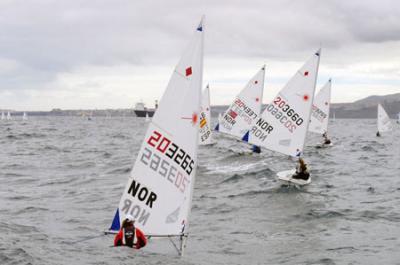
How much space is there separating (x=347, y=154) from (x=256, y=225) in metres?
26.1

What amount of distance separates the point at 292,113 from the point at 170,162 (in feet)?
50.2

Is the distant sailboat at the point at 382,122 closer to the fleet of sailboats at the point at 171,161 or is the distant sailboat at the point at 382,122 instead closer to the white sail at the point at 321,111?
the white sail at the point at 321,111

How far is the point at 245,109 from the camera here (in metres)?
39.8

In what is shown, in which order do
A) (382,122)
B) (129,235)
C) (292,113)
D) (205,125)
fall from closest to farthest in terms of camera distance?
(129,235) → (292,113) → (205,125) → (382,122)

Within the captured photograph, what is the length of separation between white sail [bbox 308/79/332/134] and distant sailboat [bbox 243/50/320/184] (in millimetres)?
22689

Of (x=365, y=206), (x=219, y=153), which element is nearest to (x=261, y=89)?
(x=219, y=153)

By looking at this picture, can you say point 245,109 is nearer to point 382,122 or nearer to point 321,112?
point 321,112

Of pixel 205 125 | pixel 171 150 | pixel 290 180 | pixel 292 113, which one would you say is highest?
pixel 292 113

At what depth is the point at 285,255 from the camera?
48.0 ft

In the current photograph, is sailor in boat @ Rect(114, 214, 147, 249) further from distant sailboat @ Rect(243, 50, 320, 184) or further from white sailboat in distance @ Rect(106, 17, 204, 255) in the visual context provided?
distant sailboat @ Rect(243, 50, 320, 184)

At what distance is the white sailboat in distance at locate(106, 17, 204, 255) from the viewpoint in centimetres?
1139

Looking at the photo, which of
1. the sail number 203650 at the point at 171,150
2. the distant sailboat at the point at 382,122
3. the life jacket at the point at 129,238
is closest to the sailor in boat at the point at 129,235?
the life jacket at the point at 129,238

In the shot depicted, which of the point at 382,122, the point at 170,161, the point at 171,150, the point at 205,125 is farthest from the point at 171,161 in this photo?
the point at 382,122

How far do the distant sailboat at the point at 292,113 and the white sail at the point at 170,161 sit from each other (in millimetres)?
13769
